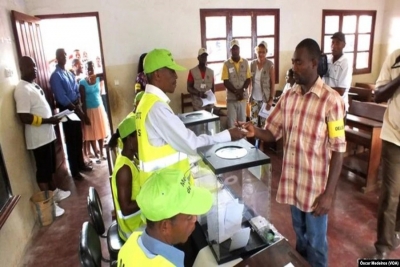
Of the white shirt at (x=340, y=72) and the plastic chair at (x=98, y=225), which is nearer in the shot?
the plastic chair at (x=98, y=225)

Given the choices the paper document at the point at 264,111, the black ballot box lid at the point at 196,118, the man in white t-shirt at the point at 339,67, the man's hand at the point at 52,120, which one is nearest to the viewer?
the black ballot box lid at the point at 196,118

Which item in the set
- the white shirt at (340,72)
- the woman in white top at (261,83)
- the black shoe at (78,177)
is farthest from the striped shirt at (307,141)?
the black shoe at (78,177)

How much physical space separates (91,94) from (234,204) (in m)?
3.75

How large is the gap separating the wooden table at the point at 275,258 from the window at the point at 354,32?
6.03 meters

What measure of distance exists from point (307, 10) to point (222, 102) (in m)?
2.61

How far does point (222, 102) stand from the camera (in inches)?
218

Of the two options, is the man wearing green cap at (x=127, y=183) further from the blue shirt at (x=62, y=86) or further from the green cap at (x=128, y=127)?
the blue shirt at (x=62, y=86)

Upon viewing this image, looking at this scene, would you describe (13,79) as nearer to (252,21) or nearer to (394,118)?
(394,118)

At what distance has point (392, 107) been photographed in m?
1.96

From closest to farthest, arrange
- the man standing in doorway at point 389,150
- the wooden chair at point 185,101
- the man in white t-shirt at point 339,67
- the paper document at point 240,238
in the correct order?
the paper document at point 240,238 → the man standing in doorway at point 389,150 → the man in white t-shirt at point 339,67 → the wooden chair at point 185,101

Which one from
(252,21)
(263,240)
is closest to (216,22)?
(252,21)

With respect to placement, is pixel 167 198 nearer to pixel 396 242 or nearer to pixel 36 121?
pixel 396 242

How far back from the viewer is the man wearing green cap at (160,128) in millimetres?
1633

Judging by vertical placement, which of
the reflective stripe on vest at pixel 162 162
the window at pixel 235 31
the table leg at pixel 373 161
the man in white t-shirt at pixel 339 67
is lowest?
the table leg at pixel 373 161
